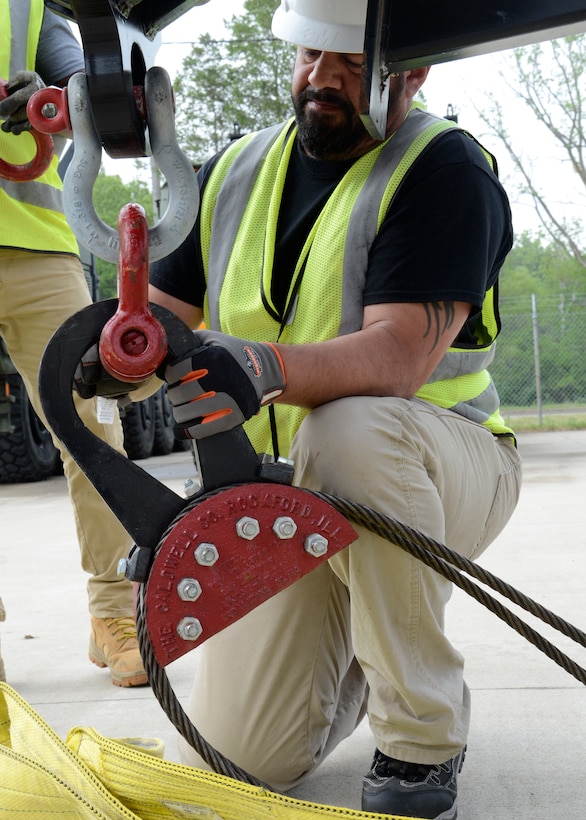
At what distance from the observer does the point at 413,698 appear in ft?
4.46

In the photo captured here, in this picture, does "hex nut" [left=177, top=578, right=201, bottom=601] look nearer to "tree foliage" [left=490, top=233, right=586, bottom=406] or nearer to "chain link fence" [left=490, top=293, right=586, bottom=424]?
"tree foliage" [left=490, top=233, right=586, bottom=406]

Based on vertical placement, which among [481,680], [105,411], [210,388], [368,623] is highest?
[210,388]

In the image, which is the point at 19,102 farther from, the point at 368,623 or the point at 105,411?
the point at 368,623

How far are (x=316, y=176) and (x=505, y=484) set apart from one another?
664 mm

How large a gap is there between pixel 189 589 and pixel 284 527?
0.45 ft

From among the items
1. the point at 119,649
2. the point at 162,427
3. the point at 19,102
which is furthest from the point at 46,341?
the point at 162,427

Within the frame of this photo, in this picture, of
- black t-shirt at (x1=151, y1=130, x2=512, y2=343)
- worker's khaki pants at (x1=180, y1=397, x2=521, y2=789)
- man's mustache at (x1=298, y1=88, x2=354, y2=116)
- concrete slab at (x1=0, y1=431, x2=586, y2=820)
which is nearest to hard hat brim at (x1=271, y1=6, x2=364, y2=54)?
man's mustache at (x1=298, y1=88, x2=354, y2=116)

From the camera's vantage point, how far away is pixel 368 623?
1374 mm

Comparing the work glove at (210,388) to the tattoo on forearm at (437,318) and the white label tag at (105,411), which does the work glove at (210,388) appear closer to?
the tattoo on forearm at (437,318)

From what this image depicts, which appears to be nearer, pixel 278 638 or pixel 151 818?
pixel 151 818

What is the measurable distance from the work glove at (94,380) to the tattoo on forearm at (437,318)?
49 cm

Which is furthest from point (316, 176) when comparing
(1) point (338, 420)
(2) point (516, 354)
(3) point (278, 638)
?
(2) point (516, 354)

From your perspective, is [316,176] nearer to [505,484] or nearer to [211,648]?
[505,484]

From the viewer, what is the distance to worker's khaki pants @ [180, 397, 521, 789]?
1372 mm
